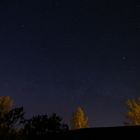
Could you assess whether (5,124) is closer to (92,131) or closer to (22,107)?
(22,107)

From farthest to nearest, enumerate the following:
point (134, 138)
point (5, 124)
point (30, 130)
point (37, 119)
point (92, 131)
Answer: point (37, 119) < point (30, 130) < point (5, 124) < point (92, 131) < point (134, 138)

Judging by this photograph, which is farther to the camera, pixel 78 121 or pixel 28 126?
pixel 78 121

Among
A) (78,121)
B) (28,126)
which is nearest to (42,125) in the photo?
(28,126)

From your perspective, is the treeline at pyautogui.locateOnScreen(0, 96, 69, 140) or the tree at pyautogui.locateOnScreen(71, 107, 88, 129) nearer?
the treeline at pyautogui.locateOnScreen(0, 96, 69, 140)

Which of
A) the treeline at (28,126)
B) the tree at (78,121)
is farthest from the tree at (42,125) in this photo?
the tree at (78,121)

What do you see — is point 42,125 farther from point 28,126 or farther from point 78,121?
point 78,121

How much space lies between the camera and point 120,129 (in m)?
16.4

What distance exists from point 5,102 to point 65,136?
18.7 meters

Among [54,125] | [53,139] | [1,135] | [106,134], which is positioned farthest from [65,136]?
[54,125]

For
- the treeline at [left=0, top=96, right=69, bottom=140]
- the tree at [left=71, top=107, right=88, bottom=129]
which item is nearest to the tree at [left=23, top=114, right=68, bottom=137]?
the treeline at [left=0, top=96, right=69, bottom=140]

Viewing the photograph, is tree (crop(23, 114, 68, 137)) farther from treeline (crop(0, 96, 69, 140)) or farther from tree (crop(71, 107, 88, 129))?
tree (crop(71, 107, 88, 129))

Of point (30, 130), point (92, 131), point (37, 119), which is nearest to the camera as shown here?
point (92, 131)

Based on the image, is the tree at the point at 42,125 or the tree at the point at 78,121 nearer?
the tree at the point at 42,125

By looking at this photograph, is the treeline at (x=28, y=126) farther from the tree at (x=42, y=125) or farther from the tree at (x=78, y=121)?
the tree at (x=78, y=121)
